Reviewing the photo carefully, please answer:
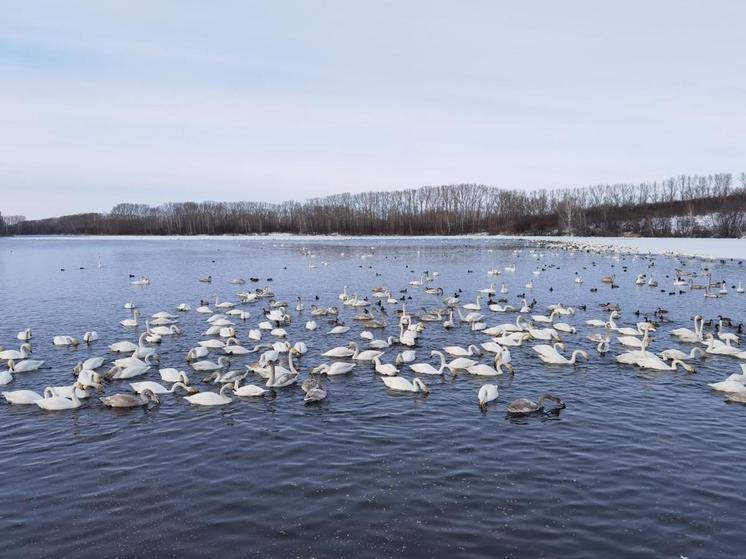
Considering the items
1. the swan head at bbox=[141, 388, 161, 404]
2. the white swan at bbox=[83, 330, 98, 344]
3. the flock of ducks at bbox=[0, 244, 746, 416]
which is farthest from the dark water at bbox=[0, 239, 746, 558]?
the white swan at bbox=[83, 330, 98, 344]

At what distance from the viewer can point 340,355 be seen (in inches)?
810

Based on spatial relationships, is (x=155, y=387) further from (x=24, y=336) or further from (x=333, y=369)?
(x=24, y=336)

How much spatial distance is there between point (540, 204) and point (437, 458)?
6631 inches

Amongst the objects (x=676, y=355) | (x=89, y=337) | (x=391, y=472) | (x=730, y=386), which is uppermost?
(x=89, y=337)

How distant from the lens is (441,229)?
504 ft

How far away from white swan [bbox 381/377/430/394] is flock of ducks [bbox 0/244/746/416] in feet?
0.10

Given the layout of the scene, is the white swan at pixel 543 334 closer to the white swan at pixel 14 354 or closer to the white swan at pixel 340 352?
the white swan at pixel 340 352

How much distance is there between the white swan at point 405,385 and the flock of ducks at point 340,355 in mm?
30

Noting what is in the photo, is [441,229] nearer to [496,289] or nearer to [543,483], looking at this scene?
[496,289]

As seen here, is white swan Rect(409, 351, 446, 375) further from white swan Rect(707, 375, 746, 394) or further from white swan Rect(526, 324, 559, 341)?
white swan Rect(707, 375, 746, 394)

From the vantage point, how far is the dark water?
361 inches

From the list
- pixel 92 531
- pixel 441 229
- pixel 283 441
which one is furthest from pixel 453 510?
pixel 441 229

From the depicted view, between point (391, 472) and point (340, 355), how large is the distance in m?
9.29

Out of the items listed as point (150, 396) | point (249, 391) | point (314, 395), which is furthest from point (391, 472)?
point (150, 396)
